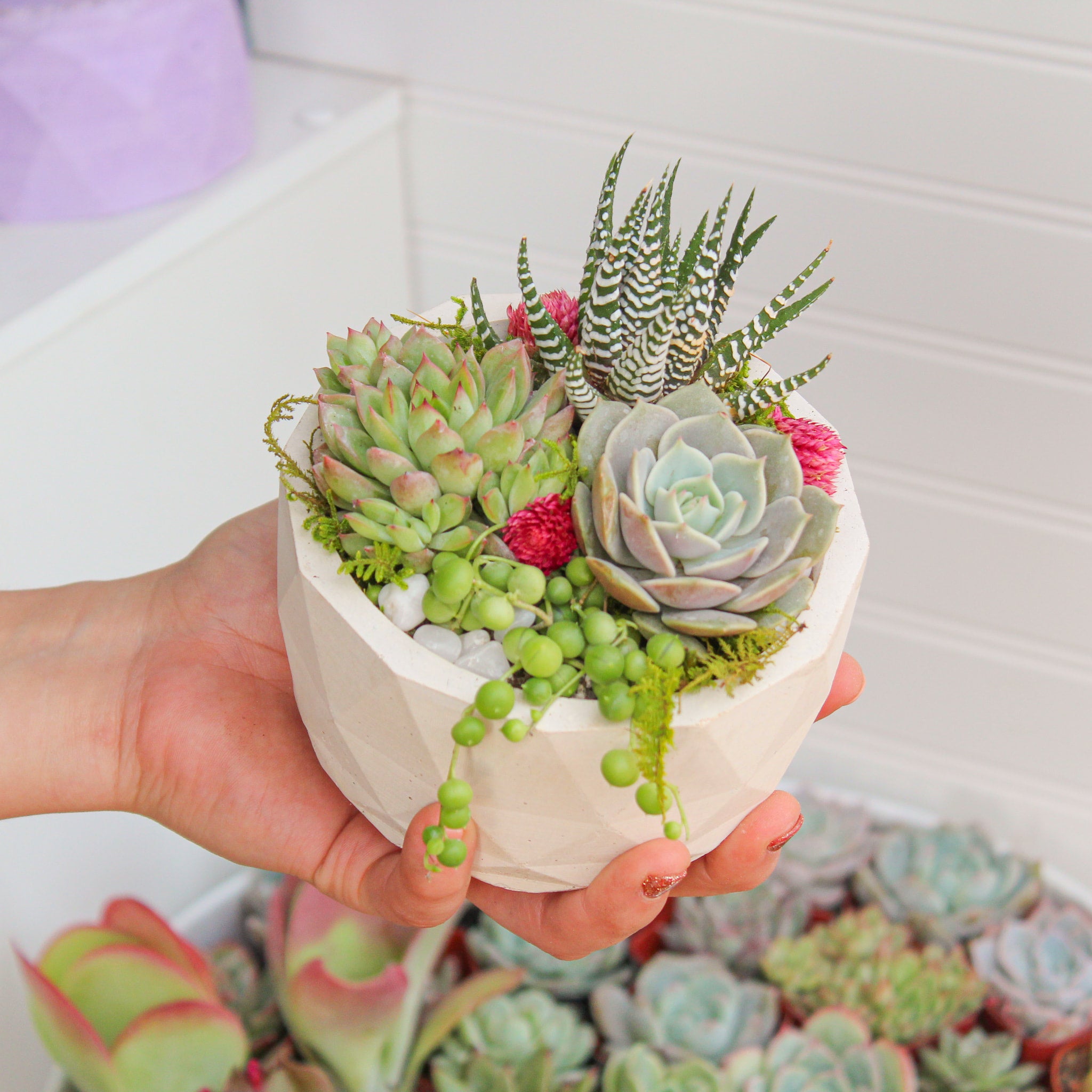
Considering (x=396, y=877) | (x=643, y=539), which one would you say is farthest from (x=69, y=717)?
(x=643, y=539)

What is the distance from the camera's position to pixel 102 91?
1.17 metres

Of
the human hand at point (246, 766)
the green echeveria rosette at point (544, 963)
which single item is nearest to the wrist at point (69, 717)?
the human hand at point (246, 766)

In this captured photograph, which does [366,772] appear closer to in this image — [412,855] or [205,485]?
[412,855]

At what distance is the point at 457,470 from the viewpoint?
0.57 m

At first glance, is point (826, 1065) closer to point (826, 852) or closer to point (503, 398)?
point (826, 852)

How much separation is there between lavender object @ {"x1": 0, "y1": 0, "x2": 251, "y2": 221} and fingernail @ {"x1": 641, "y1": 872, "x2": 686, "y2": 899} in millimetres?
976

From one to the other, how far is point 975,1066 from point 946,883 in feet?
0.81

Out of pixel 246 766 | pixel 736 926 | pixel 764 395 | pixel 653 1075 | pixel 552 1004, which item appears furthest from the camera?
pixel 736 926

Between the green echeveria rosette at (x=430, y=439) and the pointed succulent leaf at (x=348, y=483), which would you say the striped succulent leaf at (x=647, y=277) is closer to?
the green echeveria rosette at (x=430, y=439)

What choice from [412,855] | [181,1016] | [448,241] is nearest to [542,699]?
[412,855]

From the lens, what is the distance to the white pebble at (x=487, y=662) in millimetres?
569

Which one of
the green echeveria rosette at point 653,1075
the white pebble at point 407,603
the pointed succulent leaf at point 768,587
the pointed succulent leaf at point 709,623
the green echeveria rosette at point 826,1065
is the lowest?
the green echeveria rosette at point 826,1065

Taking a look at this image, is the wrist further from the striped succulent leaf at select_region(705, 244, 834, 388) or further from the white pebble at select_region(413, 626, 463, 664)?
the striped succulent leaf at select_region(705, 244, 834, 388)

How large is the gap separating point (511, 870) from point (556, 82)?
3.37 feet
